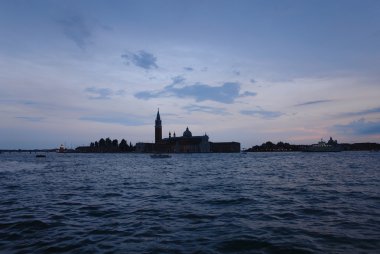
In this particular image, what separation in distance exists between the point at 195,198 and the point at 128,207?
503 centimetres

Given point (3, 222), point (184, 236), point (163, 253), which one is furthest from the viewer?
point (3, 222)

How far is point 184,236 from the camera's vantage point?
460 inches

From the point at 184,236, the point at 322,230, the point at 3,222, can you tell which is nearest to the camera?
the point at 184,236

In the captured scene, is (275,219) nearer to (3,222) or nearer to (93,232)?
(93,232)

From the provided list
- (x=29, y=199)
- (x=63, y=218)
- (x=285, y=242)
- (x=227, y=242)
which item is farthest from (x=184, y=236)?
(x=29, y=199)

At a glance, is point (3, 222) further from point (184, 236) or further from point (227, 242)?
point (227, 242)

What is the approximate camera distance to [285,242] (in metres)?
10.9

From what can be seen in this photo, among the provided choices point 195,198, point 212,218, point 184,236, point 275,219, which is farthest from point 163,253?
point 195,198

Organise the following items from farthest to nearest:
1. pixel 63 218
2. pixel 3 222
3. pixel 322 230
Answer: pixel 63 218, pixel 3 222, pixel 322 230

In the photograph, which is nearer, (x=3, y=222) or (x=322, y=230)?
(x=322, y=230)

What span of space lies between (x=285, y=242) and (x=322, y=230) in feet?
8.07

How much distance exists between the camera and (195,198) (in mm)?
21609

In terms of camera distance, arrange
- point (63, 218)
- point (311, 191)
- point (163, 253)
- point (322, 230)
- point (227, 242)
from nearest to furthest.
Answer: point (163, 253)
point (227, 242)
point (322, 230)
point (63, 218)
point (311, 191)

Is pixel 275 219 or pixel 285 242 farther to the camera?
pixel 275 219
